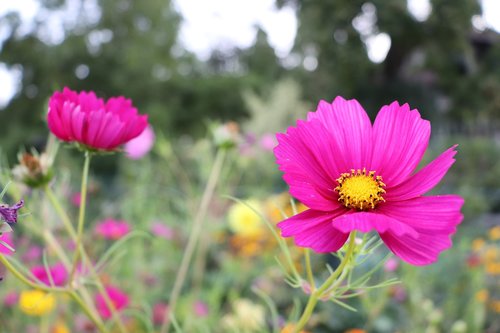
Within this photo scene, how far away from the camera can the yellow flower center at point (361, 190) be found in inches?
13.7

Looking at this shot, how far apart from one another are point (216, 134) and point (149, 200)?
1.87 meters

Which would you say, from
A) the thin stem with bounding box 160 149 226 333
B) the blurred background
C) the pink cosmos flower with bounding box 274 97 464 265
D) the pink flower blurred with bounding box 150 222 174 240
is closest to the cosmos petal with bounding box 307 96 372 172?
the pink cosmos flower with bounding box 274 97 464 265

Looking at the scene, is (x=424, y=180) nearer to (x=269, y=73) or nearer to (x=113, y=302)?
(x=113, y=302)

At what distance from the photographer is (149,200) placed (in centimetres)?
255

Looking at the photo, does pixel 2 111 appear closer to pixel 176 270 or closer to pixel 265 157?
pixel 265 157

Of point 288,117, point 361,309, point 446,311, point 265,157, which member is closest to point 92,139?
point 361,309

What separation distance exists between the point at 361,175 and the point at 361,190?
0.01m

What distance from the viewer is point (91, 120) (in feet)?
1.30

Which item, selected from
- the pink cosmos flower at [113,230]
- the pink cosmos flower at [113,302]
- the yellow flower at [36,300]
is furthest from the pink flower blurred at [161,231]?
the pink cosmos flower at [113,302]

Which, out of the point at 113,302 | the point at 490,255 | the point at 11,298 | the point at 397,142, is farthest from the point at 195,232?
the point at 490,255

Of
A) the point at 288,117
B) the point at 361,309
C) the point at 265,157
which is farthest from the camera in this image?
the point at 288,117

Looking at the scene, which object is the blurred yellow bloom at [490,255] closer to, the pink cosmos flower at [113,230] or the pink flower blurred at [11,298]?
the pink cosmos flower at [113,230]

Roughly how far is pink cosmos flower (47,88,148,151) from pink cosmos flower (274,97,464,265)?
136mm

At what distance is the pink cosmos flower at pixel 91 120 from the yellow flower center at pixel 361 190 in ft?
0.53
